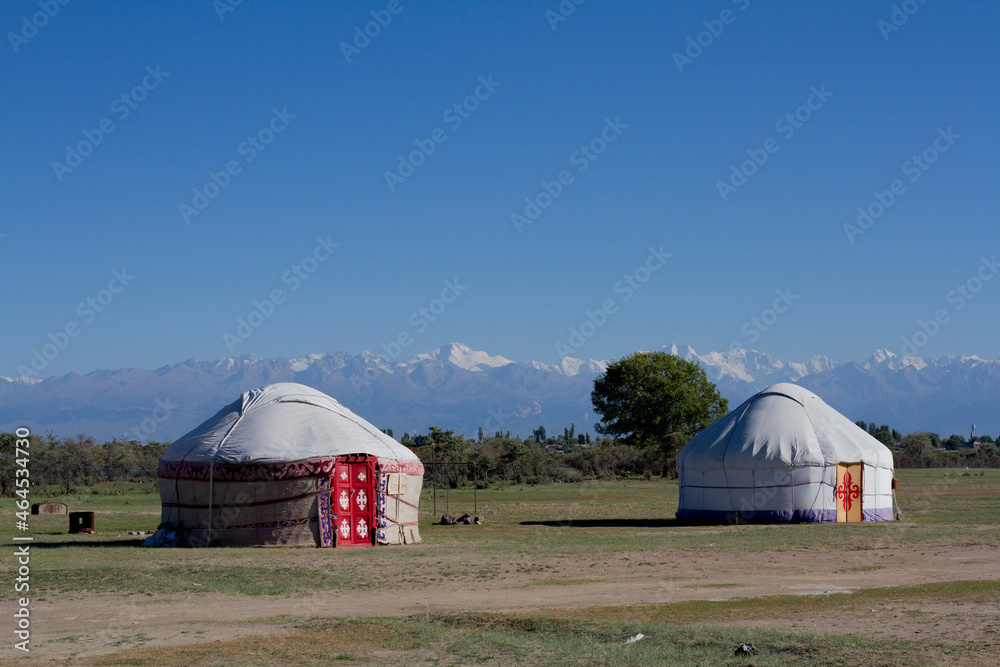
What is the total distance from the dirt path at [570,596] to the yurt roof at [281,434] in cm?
408

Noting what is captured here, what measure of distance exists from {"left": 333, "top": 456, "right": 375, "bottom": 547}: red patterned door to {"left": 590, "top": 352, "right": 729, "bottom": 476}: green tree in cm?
3972

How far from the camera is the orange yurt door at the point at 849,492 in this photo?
2827cm

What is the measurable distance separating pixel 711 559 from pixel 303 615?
28.8ft

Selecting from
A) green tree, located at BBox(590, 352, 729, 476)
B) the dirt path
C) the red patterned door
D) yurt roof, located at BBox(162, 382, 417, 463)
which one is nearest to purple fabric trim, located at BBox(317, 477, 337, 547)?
the red patterned door

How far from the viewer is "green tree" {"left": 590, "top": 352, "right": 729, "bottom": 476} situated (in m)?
61.1

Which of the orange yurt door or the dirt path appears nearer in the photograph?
the dirt path

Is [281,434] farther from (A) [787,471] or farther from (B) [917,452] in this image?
(B) [917,452]

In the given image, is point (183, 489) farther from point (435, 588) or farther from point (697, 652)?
point (697, 652)

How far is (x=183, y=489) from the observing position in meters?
22.1

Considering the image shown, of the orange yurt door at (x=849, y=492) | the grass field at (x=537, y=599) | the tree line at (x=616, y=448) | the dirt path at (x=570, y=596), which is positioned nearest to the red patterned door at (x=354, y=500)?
the grass field at (x=537, y=599)

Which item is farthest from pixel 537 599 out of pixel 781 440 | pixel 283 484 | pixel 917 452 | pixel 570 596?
pixel 917 452

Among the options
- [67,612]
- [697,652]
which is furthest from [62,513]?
[697,652]

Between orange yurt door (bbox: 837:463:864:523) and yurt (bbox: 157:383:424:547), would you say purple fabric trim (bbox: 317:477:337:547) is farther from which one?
orange yurt door (bbox: 837:463:864:523)

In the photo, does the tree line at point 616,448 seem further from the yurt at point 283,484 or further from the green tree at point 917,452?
the yurt at point 283,484
